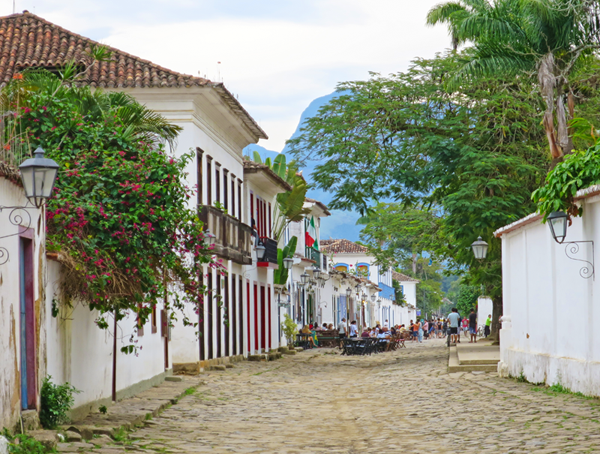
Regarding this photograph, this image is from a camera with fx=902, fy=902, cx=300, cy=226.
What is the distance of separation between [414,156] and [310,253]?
65.3 ft

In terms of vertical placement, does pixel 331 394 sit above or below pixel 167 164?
below

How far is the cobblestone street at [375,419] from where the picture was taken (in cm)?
936

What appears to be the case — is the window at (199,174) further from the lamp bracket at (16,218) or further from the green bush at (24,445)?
the green bush at (24,445)

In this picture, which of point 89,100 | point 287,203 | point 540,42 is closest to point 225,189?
point 287,203

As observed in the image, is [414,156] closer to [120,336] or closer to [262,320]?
[262,320]

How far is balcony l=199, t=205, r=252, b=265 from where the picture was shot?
21891 mm

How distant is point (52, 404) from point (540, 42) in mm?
13874

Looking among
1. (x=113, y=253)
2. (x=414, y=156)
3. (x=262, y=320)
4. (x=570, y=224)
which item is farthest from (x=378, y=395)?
(x=262, y=320)

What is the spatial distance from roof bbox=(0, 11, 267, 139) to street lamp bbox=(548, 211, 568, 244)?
32.6 feet

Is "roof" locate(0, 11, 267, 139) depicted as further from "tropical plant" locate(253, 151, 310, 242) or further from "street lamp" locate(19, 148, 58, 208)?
"tropical plant" locate(253, 151, 310, 242)

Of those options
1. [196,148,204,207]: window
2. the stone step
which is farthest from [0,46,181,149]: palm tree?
the stone step

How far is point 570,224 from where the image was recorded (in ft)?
44.1

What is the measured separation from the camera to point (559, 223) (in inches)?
508

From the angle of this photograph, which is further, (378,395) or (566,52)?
(566,52)
